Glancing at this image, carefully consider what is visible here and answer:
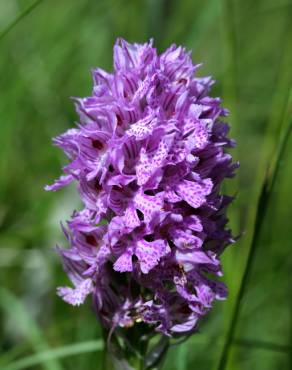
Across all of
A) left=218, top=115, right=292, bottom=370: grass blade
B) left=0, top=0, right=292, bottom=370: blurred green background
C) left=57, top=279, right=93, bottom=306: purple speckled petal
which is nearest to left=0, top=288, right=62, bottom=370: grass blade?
left=0, top=0, right=292, bottom=370: blurred green background

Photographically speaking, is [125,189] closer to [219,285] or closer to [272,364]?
[219,285]

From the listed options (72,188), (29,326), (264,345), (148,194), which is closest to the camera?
(148,194)

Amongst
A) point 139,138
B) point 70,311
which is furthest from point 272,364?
point 139,138

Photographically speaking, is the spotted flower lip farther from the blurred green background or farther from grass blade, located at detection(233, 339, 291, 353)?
the blurred green background

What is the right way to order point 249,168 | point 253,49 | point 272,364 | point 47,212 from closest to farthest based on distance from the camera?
point 272,364
point 47,212
point 253,49
point 249,168

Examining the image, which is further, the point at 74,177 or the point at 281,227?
the point at 281,227

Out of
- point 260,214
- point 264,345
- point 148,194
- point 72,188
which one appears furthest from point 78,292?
point 72,188

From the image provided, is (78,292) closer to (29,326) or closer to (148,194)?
(148,194)

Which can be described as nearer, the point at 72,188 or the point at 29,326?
the point at 29,326
